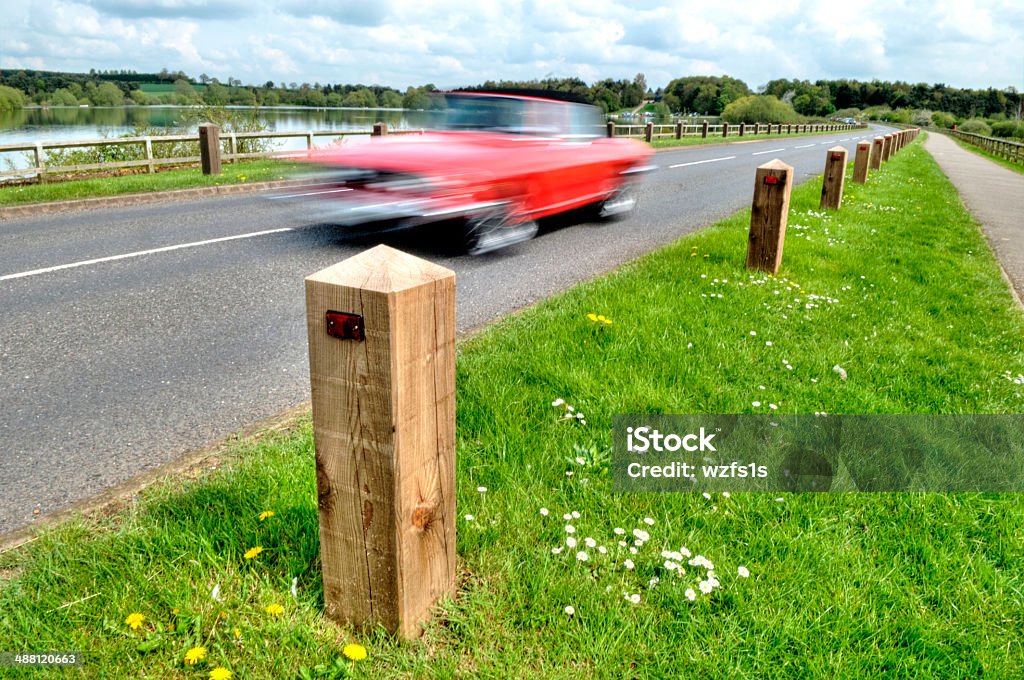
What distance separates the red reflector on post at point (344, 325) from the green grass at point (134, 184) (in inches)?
300

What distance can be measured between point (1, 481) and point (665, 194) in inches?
463

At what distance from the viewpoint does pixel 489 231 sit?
6.95 meters

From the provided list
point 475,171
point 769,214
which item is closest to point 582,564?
A: point 769,214

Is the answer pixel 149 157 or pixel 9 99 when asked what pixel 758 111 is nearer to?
pixel 9 99

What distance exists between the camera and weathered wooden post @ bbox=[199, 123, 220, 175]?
1342 centimetres

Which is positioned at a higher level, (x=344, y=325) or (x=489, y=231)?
(x=344, y=325)

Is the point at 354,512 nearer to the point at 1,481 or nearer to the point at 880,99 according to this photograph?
the point at 1,481

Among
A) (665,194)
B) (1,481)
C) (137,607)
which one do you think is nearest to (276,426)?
(1,481)

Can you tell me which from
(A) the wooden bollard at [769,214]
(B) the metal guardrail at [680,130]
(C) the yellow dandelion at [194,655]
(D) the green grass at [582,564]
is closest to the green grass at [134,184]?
(A) the wooden bollard at [769,214]

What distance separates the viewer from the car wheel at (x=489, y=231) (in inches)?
269

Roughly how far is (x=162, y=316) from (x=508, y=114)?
13.5ft

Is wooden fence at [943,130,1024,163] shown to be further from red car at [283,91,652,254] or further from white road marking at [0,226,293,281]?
white road marking at [0,226,293,281]

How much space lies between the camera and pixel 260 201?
10.9 metres

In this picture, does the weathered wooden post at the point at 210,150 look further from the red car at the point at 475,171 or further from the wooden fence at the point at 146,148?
the red car at the point at 475,171
